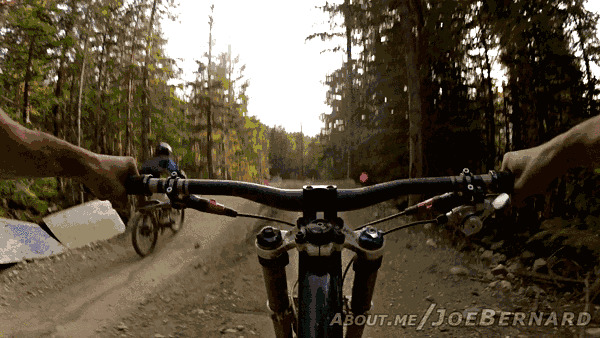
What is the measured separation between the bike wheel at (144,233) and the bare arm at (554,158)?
24.9ft

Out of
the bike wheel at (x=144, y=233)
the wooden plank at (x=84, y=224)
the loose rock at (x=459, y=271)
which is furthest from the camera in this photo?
the wooden plank at (x=84, y=224)

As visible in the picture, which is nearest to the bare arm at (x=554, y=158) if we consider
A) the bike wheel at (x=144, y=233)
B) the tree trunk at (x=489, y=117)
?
the tree trunk at (x=489, y=117)

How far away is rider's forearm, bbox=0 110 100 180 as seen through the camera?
1135 millimetres

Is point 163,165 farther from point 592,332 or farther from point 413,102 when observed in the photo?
point 413,102

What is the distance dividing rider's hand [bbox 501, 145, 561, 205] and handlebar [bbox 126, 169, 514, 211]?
4 cm

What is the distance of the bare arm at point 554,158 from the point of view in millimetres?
1154

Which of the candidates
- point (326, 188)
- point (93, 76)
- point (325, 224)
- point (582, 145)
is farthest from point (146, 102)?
point (582, 145)

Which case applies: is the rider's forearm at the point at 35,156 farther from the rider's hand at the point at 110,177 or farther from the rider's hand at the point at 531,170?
the rider's hand at the point at 531,170

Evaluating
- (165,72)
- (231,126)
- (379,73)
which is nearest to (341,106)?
(231,126)

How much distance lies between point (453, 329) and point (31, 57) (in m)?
12.6

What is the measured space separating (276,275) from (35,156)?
3.44 feet

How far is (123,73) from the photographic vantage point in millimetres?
17172

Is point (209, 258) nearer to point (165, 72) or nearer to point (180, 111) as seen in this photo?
point (165, 72)

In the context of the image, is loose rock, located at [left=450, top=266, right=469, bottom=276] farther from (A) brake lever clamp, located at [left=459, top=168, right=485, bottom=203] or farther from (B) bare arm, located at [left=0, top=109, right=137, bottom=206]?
(B) bare arm, located at [left=0, top=109, right=137, bottom=206]
